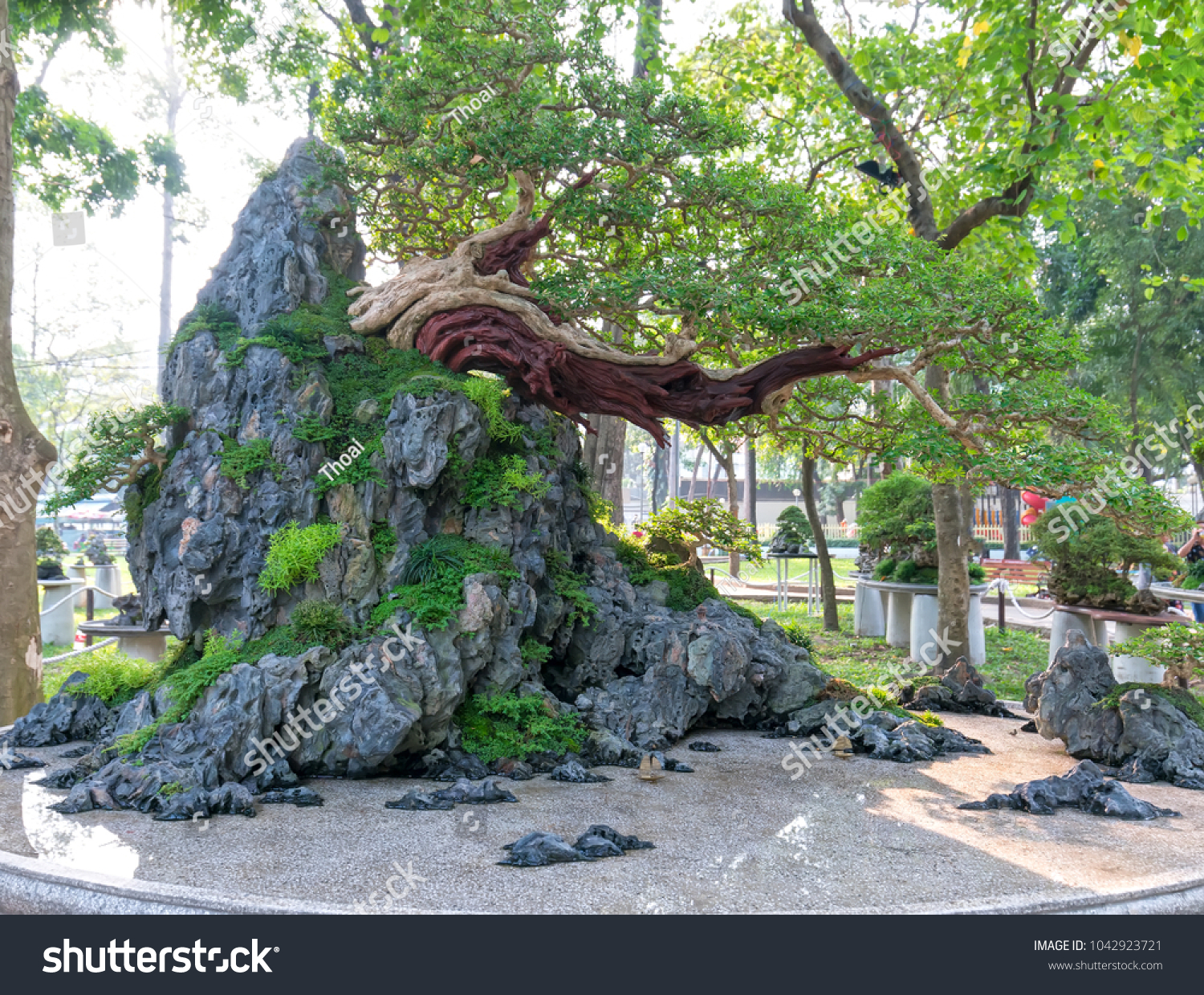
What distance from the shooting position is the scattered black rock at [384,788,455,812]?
5488mm

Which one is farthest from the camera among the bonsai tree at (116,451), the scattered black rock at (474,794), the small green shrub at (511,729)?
the bonsai tree at (116,451)

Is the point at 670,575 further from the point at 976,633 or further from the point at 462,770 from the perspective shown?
the point at 976,633

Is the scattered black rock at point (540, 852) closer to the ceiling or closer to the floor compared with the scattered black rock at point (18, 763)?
closer to the ceiling

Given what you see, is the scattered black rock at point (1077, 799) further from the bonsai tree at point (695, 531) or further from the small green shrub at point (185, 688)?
the small green shrub at point (185, 688)

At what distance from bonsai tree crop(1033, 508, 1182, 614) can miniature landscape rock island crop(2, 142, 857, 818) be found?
5.47 metres

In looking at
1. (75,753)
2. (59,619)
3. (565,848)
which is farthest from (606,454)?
(59,619)

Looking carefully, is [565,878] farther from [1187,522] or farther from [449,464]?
[1187,522]

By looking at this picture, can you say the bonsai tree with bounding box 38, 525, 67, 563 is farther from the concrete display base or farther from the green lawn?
the green lawn

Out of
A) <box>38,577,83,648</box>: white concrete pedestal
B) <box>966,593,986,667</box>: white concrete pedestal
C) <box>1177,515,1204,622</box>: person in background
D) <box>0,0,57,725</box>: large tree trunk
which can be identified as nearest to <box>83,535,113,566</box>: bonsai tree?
<box>38,577,83,648</box>: white concrete pedestal

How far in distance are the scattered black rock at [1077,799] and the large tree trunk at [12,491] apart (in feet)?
27.4

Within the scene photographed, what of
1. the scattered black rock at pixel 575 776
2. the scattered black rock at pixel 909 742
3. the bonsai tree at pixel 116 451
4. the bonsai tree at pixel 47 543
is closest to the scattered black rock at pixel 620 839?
the scattered black rock at pixel 575 776

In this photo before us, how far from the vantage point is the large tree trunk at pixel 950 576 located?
36.0 feet

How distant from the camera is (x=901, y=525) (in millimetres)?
14188
